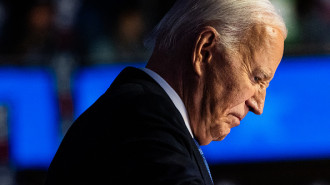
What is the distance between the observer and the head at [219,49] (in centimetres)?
134

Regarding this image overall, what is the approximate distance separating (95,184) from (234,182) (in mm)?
3243

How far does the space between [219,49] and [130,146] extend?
0.39 meters

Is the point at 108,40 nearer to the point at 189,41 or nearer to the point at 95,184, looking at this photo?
the point at 189,41

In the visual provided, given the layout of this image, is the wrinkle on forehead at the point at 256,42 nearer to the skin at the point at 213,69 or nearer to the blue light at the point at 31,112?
the skin at the point at 213,69

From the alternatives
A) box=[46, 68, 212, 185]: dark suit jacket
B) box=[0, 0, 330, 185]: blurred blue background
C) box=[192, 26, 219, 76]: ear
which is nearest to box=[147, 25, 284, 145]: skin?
box=[192, 26, 219, 76]: ear

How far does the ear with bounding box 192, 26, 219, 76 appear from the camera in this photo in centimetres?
133

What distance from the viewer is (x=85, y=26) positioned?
4.56 m

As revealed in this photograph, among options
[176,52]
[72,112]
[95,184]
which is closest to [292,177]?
[72,112]

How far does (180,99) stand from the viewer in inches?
52.7

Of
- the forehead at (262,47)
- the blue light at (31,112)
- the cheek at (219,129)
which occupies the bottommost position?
the cheek at (219,129)

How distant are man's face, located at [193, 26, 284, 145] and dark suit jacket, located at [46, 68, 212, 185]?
7.1 inches

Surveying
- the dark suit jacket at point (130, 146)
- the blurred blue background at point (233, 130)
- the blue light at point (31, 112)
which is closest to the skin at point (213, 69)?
the dark suit jacket at point (130, 146)

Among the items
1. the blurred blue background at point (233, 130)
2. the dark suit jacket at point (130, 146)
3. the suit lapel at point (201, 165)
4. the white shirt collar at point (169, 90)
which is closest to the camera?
the dark suit jacket at point (130, 146)

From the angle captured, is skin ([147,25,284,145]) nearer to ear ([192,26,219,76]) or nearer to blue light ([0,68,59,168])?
ear ([192,26,219,76])
